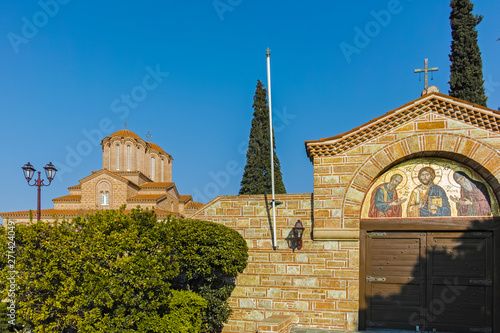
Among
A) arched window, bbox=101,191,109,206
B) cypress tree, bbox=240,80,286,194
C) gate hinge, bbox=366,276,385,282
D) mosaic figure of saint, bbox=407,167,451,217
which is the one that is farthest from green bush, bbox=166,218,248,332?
arched window, bbox=101,191,109,206

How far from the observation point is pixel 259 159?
112ft

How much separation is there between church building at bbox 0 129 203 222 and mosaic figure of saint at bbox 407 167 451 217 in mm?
30208

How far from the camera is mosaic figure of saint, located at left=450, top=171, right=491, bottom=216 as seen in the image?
10314mm

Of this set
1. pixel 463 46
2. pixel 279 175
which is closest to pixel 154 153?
pixel 279 175

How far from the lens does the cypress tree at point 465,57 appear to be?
19.8 m

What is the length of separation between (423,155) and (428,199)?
3.72ft

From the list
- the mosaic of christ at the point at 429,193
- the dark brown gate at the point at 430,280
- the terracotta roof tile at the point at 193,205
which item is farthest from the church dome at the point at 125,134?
the dark brown gate at the point at 430,280

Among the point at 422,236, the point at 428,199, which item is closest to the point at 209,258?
the point at 422,236

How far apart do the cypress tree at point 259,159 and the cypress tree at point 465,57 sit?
1606cm

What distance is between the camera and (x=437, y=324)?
10453mm

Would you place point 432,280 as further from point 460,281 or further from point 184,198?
point 184,198

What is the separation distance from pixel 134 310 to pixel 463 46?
63.5 feet

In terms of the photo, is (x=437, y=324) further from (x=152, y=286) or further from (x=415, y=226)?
(x=152, y=286)

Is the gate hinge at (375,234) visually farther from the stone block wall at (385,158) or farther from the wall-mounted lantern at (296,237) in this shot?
the wall-mounted lantern at (296,237)
